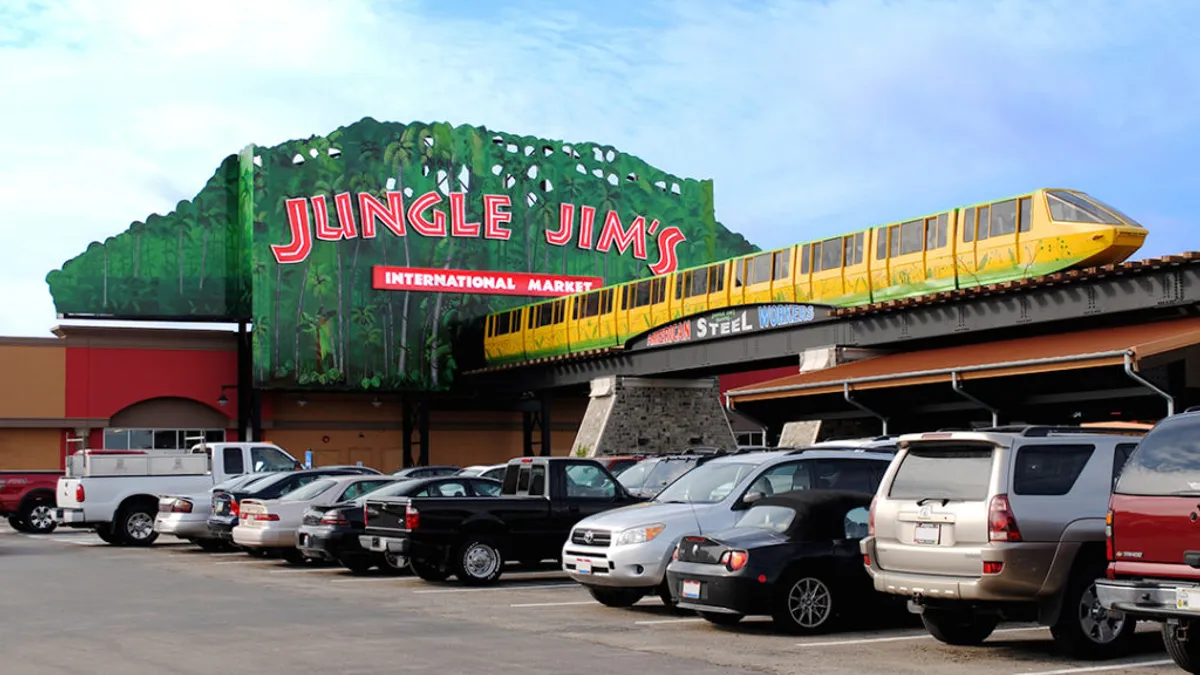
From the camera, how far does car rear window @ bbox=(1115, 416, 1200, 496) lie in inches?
370

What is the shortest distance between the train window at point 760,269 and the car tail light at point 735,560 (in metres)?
24.7

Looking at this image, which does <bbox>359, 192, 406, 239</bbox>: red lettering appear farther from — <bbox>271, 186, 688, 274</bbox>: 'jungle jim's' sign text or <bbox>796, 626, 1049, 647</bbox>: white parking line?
<bbox>796, 626, 1049, 647</bbox>: white parking line

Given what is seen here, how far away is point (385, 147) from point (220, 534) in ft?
113

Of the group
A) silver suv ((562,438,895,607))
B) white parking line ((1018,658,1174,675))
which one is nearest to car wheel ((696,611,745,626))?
silver suv ((562,438,895,607))

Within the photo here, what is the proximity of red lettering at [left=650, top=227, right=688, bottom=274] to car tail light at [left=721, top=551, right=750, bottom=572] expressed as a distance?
4962 centimetres

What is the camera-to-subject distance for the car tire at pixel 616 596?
51.0 feet

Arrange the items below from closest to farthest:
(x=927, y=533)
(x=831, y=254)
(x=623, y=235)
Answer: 1. (x=927, y=533)
2. (x=831, y=254)
3. (x=623, y=235)

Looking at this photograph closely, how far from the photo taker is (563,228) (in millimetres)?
60188

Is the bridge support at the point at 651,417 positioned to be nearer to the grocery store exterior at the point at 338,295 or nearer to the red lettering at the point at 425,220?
the grocery store exterior at the point at 338,295

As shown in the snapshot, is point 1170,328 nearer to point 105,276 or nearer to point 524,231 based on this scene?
point 524,231

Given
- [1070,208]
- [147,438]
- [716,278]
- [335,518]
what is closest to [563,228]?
[147,438]

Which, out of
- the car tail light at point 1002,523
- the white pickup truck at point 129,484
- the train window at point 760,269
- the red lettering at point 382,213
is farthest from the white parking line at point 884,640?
the red lettering at point 382,213

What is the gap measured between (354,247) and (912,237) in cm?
2942

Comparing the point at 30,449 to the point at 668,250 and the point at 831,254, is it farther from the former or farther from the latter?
the point at 831,254
